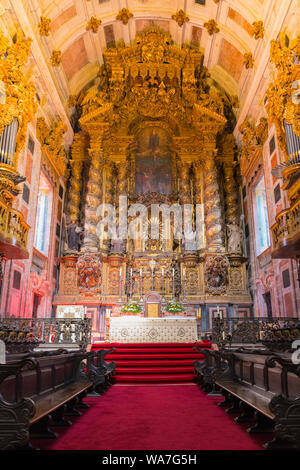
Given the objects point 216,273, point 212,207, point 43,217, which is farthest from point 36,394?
point 212,207

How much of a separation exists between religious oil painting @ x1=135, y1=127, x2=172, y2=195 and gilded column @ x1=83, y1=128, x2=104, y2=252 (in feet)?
6.95

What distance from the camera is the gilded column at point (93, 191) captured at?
16.9 metres

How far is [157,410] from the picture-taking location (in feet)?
18.2

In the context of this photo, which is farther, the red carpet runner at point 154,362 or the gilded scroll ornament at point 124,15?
the gilded scroll ornament at point 124,15

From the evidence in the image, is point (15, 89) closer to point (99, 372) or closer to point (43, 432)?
point (99, 372)

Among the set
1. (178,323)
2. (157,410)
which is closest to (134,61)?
(178,323)

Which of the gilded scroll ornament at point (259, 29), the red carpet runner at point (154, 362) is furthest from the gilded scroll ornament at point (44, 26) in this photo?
the red carpet runner at point (154, 362)

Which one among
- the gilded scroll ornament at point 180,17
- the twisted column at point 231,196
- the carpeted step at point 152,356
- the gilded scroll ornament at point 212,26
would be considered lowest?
the carpeted step at point 152,356

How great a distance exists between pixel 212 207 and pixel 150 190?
341 centimetres

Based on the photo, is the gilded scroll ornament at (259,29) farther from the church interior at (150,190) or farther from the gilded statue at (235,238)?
the gilded statue at (235,238)

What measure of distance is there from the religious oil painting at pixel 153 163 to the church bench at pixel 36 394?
43.4ft

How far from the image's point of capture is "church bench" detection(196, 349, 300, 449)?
3.41 metres

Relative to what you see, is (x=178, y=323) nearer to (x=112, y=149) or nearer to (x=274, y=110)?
(x=274, y=110)

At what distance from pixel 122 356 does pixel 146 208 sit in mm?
9538
